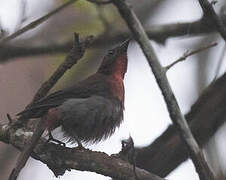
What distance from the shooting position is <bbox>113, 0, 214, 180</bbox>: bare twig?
326 centimetres

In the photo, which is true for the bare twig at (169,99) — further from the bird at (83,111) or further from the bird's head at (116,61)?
the bird's head at (116,61)

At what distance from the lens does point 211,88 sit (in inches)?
196

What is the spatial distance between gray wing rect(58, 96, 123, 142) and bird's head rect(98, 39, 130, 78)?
0.68 m

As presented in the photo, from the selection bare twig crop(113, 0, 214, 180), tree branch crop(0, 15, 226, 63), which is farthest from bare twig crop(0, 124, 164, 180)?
tree branch crop(0, 15, 226, 63)

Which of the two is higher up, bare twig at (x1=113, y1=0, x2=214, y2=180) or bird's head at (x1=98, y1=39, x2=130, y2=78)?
bare twig at (x1=113, y1=0, x2=214, y2=180)

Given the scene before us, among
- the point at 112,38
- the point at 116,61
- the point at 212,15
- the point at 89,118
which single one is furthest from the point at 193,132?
the point at 112,38

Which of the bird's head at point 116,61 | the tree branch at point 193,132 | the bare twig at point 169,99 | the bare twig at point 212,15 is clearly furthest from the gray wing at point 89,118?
the bare twig at point 212,15

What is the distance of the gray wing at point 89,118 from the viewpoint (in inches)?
183

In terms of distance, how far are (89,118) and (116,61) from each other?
3.21ft

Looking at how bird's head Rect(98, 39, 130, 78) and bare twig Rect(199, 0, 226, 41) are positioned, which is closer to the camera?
bare twig Rect(199, 0, 226, 41)

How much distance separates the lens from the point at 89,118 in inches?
185

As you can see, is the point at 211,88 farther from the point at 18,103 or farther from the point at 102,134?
the point at 18,103

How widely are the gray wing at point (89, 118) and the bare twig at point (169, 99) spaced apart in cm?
118

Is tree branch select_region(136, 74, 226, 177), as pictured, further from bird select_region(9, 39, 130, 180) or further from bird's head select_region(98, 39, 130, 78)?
bird's head select_region(98, 39, 130, 78)
